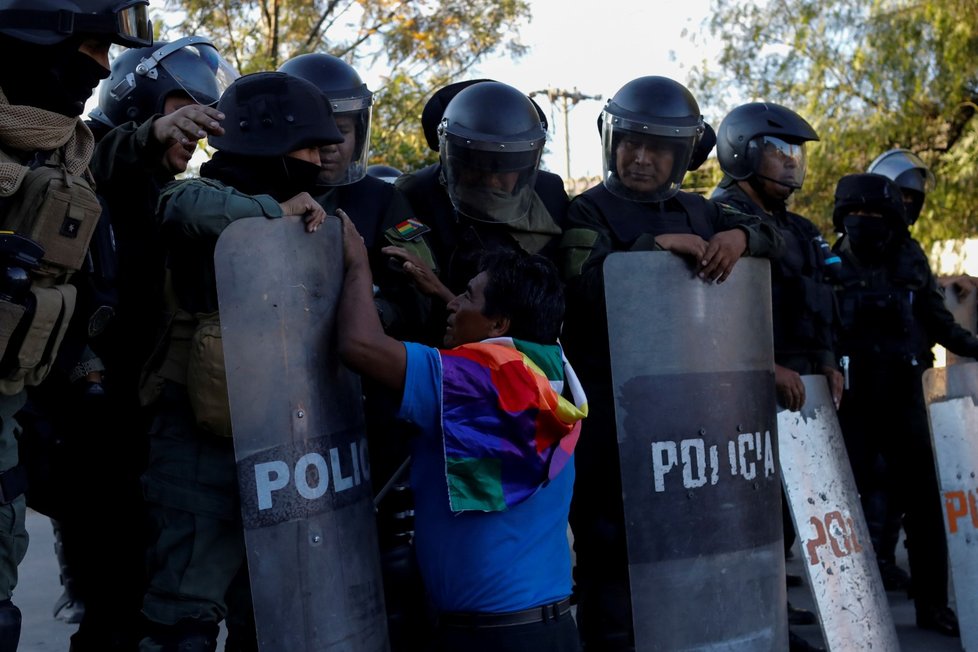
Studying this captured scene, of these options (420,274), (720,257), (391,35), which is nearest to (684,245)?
(720,257)

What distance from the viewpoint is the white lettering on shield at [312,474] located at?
279 cm

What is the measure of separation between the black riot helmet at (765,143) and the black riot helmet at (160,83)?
2.09 m

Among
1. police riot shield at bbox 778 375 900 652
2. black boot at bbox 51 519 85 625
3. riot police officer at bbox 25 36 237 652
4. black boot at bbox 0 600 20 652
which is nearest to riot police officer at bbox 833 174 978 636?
police riot shield at bbox 778 375 900 652

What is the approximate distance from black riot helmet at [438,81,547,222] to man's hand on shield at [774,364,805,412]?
3.32 ft

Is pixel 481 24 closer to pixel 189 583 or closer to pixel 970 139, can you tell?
pixel 970 139

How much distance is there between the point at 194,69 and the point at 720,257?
1.70 metres

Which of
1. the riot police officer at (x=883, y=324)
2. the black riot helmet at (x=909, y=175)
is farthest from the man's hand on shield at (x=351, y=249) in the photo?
the black riot helmet at (x=909, y=175)

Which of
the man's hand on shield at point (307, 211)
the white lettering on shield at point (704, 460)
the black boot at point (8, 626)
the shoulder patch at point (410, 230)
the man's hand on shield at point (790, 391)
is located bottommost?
the black boot at point (8, 626)

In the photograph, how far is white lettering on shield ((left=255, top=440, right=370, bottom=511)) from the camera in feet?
9.16

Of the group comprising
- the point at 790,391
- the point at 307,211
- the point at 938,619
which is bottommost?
the point at 938,619

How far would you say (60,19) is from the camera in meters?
2.99

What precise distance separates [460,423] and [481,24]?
12598 mm

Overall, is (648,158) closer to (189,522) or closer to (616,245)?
(616,245)

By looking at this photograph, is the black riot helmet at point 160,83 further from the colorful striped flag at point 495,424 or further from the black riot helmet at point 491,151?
the colorful striped flag at point 495,424
